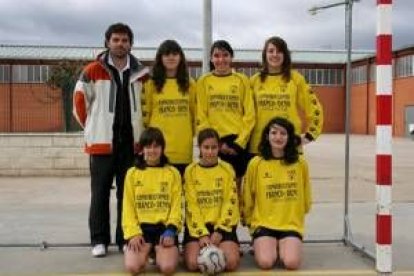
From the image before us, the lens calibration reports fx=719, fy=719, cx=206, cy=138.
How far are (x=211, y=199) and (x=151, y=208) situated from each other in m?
0.53

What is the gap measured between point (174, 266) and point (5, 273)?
1.45 meters

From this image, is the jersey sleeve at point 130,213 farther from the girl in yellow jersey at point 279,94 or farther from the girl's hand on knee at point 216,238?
the girl in yellow jersey at point 279,94

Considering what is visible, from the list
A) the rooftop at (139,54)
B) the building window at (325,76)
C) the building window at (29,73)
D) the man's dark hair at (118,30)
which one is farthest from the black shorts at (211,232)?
the building window at (325,76)

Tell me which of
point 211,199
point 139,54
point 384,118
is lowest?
point 211,199

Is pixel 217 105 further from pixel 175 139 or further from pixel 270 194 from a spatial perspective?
pixel 270 194

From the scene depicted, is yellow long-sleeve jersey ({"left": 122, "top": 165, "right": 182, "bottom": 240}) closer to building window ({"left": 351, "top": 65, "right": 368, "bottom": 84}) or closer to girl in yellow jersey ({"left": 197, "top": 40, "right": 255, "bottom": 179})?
girl in yellow jersey ({"left": 197, "top": 40, "right": 255, "bottom": 179})

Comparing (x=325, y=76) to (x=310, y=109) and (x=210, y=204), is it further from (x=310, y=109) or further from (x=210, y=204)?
(x=210, y=204)

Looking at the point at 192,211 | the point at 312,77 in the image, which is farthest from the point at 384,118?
the point at 312,77

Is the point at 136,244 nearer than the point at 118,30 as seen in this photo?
Yes

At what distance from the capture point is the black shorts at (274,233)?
6359mm

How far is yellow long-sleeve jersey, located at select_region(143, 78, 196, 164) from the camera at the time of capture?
655cm

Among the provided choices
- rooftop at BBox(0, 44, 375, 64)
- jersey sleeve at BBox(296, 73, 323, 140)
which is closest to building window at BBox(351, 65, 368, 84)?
rooftop at BBox(0, 44, 375, 64)

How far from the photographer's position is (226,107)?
21.4 ft

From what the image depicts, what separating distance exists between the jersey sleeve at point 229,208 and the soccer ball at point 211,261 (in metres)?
0.34
